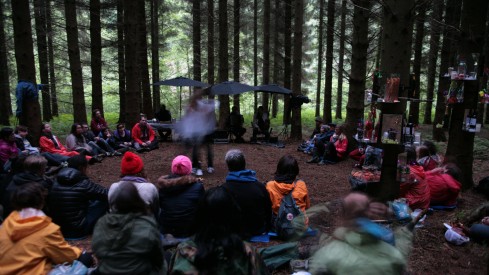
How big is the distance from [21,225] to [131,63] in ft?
29.6

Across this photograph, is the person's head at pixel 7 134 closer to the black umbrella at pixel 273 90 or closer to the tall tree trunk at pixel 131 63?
the tall tree trunk at pixel 131 63

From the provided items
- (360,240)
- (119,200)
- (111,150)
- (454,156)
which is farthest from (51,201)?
(454,156)

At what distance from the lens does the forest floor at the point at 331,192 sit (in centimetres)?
384

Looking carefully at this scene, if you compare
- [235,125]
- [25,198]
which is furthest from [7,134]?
[235,125]

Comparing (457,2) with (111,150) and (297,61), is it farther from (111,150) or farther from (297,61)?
(111,150)

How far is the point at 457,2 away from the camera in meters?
10.9

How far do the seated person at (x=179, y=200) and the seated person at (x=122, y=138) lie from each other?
21.5 feet

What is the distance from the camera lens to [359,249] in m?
2.27

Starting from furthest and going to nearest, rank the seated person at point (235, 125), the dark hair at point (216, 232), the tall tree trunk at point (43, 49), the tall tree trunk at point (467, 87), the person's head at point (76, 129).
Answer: the tall tree trunk at point (43, 49), the seated person at point (235, 125), the person's head at point (76, 129), the tall tree trunk at point (467, 87), the dark hair at point (216, 232)

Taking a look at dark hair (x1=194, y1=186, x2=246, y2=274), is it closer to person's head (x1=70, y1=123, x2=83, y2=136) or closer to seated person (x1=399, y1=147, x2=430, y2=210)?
seated person (x1=399, y1=147, x2=430, y2=210)

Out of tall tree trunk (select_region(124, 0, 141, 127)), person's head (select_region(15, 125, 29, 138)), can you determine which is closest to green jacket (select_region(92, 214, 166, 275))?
person's head (select_region(15, 125, 29, 138))

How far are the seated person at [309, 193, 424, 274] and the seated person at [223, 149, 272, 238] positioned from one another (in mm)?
1863

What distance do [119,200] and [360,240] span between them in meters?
1.73

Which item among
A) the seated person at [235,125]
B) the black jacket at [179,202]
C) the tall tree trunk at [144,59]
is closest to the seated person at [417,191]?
the black jacket at [179,202]
